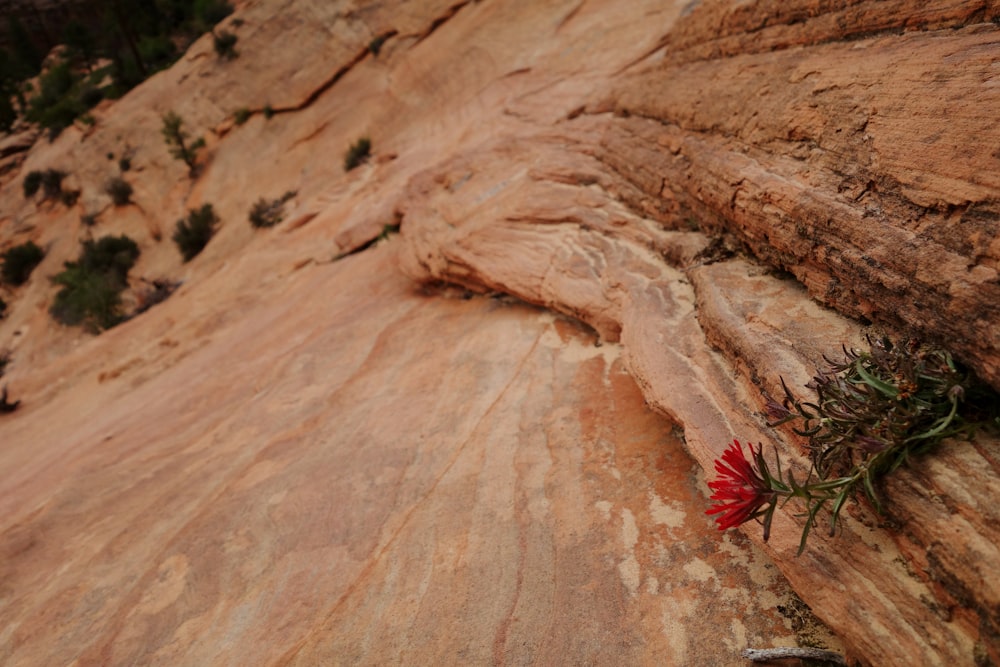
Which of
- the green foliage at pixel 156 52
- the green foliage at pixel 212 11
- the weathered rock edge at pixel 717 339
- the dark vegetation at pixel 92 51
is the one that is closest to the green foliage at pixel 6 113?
the dark vegetation at pixel 92 51

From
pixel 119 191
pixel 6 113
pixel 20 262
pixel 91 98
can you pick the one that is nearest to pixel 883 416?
pixel 119 191

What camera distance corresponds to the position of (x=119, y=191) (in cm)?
1672

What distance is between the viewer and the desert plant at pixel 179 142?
15719mm

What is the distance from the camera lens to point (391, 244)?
7238 mm

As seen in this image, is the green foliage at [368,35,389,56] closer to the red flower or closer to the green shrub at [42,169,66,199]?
the green shrub at [42,169,66,199]

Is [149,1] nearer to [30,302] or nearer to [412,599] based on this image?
[30,302]

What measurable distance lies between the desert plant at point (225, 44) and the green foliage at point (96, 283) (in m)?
5.79

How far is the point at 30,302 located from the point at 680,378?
1885cm

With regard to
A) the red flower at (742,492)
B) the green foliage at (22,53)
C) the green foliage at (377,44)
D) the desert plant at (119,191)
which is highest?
the green foliage at (22,53)

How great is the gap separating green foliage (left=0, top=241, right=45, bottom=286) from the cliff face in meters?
14.2

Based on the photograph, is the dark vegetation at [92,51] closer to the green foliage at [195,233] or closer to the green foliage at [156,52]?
the green foliage at [156,52]

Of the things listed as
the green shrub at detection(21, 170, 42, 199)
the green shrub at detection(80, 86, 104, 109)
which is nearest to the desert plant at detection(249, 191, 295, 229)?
the green shrub at detection(21, 170, 42, 199)

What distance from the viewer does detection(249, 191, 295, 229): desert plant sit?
1285cm

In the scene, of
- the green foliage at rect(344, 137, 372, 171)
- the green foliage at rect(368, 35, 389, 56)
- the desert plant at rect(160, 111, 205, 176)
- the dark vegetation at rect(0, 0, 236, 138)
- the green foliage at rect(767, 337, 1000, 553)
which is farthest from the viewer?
the dark vegetation at rect(0, 0, 236, 138)
